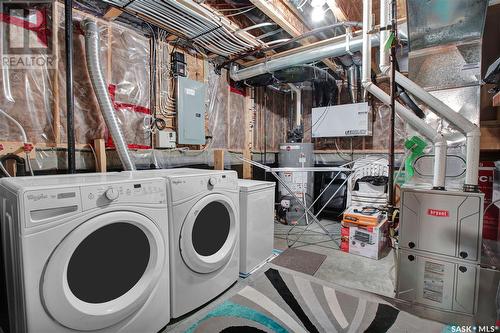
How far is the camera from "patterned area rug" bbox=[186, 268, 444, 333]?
4.76 ft

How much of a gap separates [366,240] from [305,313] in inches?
50.4

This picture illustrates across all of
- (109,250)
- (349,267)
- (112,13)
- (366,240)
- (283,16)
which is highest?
(283,16)

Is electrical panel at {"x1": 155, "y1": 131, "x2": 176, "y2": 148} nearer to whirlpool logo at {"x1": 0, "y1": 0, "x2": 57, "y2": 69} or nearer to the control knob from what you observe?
whirlpool logo at {"x1": 0, "y1": 0, "x2": 57, "y2": 69}

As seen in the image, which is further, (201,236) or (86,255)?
(201,236)

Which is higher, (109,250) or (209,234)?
(109,250)

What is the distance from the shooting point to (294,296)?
1777 millimetres

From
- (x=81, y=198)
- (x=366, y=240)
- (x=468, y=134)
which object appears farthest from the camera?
(x=366, y=240)

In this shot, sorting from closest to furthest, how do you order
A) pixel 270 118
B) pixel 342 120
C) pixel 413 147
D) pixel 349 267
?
pixel 413 147
pixel 349 267
pixel 342 120
pixel 270 118

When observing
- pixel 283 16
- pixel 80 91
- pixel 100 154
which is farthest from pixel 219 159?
pixel 283 16

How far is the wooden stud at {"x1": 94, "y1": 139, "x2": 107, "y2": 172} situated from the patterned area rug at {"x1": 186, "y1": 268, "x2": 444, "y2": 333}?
145cm

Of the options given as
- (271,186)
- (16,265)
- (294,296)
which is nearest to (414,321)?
(294,296)

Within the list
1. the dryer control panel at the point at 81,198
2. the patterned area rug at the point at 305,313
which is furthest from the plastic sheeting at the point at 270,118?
the dryer control panel at the point at 81,198

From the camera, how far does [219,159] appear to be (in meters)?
3.09

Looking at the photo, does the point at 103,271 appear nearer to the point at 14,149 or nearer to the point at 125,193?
the point at 125,193
